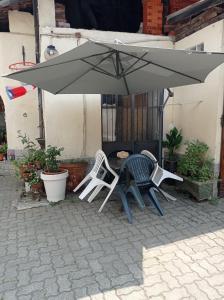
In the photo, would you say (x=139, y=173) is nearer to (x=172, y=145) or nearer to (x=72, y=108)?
(x=172, y=145)

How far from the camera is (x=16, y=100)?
7.81m

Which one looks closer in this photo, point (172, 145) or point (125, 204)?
point (125, 204)

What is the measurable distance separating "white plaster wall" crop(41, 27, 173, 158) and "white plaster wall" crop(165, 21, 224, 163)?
1247mm

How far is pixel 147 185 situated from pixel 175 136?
2.05 m

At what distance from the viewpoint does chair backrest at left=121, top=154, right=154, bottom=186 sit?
4.22m

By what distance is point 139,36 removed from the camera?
5758 mm

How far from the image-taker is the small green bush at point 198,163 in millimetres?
4902

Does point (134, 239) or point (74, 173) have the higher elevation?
point (74, 173)

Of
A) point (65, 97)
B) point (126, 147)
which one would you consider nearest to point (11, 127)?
point (65, 97)

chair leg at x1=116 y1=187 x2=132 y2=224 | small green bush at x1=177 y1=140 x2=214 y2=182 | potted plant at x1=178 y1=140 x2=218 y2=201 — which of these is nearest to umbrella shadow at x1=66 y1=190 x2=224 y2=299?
chair leg at x1=116 y1=187 x2=132 y2=224

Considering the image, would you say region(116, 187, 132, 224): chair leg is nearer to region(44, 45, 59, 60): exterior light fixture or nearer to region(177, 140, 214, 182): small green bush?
region(177, 140, 214, 182): small green bush

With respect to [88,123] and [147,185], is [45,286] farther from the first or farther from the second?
[88,123]

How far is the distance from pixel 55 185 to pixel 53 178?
17 cm

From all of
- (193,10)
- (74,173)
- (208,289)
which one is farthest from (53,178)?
(193,10)
